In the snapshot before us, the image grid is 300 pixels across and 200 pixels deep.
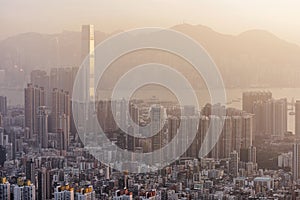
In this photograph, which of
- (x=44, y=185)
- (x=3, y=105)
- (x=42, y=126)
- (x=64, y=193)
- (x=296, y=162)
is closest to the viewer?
(x=64, y=193)

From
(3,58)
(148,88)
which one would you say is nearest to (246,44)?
(148,88)

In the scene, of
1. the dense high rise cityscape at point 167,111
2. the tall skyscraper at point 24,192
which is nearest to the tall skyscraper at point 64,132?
the dense high rise cityscape at point 167,111

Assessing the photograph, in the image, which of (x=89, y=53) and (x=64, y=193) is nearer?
(x=64, y=193)

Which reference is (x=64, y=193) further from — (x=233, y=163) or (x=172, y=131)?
(x=233, y=163)

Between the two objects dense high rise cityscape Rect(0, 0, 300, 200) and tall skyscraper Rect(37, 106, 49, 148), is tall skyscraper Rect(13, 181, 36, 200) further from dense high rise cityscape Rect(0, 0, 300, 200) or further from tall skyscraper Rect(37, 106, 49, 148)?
tall skyscraper Rect(37, 106, 49, 148)

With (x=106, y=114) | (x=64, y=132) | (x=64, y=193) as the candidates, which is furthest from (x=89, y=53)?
(x=64, y=193)

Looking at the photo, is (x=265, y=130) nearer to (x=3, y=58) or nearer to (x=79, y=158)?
(x=79, y=158)

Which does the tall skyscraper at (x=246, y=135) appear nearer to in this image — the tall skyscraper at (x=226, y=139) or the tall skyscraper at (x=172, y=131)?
the tall skyscraper at (x=226, y=139)
